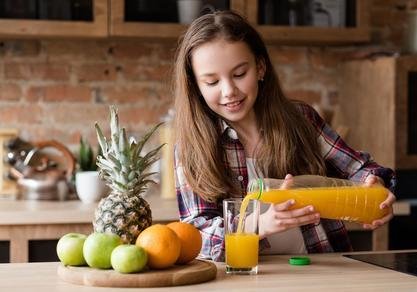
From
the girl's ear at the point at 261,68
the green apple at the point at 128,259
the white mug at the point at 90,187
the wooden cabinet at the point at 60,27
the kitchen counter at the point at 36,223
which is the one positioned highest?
the wooden cabinet at the point at 60,27

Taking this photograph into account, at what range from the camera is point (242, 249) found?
71.2 inches

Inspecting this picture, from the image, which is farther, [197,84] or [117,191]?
[197,84]

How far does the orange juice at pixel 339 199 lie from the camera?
190 cm

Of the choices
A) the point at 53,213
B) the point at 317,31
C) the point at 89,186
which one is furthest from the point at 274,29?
the point at 53,213

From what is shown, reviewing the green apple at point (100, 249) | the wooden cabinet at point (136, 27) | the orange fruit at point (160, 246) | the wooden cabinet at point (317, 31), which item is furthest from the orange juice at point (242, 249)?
the wooden cabinet at point (317, 31)

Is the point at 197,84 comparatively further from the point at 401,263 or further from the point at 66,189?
the point at 66,189

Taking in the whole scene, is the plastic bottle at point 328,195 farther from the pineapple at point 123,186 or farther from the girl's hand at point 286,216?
the pineapple at point 123,186

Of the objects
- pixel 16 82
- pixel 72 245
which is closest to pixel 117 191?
pixel 72 245

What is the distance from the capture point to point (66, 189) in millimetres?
3342

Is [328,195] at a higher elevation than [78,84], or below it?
below

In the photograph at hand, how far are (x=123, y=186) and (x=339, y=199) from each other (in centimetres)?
49

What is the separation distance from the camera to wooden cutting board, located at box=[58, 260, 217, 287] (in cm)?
166

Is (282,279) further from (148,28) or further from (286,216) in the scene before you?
(148,28)

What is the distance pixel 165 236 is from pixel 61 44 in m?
2.11
